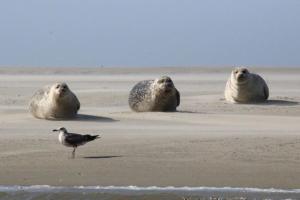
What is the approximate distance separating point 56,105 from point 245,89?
5.02m

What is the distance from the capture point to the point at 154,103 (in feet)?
50.5

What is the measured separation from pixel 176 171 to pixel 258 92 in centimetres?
881

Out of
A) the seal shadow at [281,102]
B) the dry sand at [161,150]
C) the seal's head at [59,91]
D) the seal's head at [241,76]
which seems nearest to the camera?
the dry sand at [161,150]

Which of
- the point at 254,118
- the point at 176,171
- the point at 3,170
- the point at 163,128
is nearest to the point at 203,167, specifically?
the point at 176,171

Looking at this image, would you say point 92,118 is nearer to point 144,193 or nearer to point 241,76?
point 241,76

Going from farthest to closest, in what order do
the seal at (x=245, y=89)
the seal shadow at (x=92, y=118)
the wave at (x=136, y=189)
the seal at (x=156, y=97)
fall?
the seal at (x=245, y=89) < the seal at (x=156, y=97) < the seal shadow at (x=92, y=118) < the wave at (x=136, y=189)

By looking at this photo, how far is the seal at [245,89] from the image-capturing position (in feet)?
58.0

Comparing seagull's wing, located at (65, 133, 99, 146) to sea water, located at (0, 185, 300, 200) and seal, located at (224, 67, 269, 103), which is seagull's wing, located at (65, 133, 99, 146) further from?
seal, located at (224, 67, 269, 103)

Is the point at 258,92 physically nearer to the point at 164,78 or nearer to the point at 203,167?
the point at 164,78

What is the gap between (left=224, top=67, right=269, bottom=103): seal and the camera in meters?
17.7

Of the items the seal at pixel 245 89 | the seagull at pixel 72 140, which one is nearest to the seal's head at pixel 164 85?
the seal at pixel 245 89

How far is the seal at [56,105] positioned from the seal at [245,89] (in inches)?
173

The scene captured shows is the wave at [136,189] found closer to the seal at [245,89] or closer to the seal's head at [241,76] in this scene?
the seal at [245,89]

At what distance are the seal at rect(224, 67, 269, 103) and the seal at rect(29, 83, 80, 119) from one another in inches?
173
